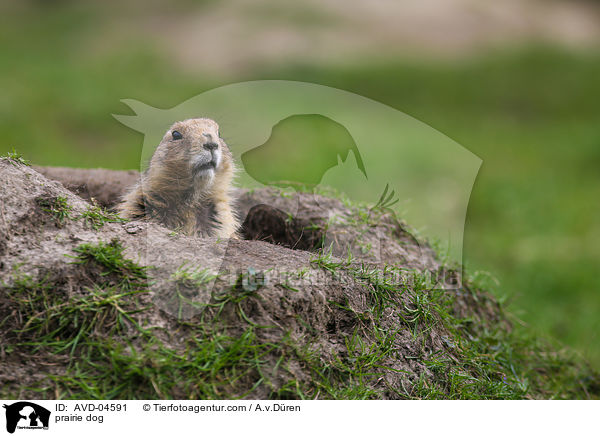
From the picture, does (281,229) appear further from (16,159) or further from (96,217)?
(16,159)

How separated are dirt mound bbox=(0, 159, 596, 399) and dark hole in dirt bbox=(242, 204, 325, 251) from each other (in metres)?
0.76

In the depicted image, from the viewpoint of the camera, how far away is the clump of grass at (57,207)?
9.36ft

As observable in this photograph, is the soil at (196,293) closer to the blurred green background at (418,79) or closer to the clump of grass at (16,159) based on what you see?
the clump of grass at (16,159)

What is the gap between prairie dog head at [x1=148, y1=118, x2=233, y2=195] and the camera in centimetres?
324

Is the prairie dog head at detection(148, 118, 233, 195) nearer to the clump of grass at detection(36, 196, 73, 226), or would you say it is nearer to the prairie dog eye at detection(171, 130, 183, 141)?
the prairie dog eye at detection(171, 130, 183, 141)

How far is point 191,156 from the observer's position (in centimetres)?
329

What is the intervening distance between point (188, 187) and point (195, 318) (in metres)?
1.04

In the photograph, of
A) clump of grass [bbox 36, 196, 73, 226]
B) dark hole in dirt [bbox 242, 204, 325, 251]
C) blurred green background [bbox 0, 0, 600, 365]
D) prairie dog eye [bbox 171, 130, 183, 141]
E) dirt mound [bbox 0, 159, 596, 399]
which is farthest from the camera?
blurred green background [bbox 0, 0, 600, 365]

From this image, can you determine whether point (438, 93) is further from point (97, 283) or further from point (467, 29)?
point (97, 283)

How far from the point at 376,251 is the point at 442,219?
3873mm
